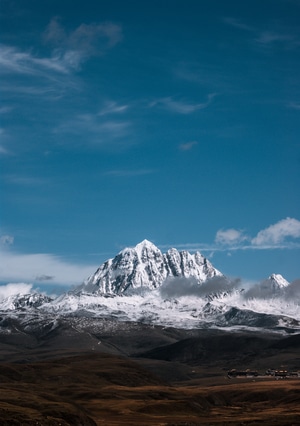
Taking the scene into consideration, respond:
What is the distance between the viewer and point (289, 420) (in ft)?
646

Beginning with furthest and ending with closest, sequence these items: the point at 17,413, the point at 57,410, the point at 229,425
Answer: the point at 229,425 < the point at 57,410 < the point at 17,413

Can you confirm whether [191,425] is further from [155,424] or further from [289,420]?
[289,420]

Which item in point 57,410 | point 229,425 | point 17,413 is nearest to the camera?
point 17,413

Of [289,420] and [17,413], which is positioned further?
[289,420]

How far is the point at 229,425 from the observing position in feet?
627

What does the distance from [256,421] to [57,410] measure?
54.6 metres

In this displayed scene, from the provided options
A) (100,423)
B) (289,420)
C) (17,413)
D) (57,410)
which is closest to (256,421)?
(289,420)

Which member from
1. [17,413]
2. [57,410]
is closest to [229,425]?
[57,410]

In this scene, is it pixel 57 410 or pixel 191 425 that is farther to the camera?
pixel 191 425

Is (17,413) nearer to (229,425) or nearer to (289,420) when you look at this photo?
(229,425)

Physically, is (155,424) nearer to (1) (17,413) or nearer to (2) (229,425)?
(2) (229,425)

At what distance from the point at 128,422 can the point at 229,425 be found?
26740mm

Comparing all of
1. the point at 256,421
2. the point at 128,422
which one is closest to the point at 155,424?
the point at 128,422

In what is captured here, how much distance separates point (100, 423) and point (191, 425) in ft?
76.0
